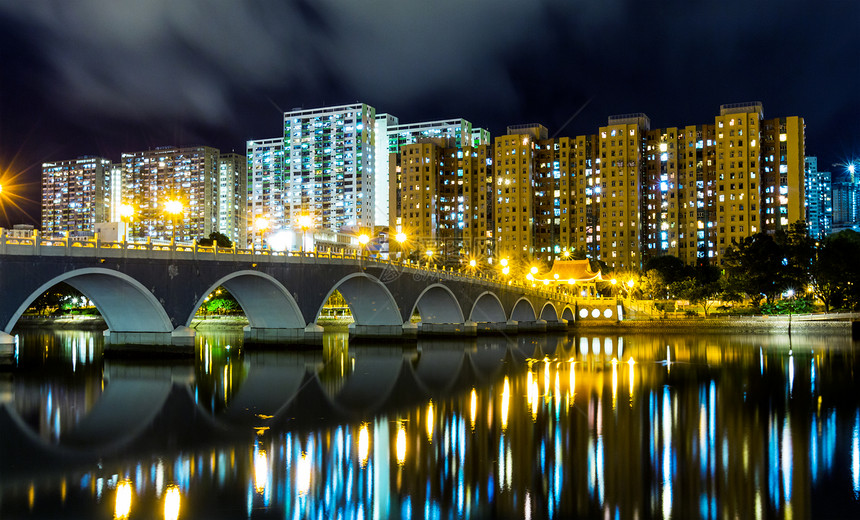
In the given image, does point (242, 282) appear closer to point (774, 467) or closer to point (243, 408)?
point (243, 408)

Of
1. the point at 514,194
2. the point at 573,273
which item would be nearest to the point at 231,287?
the point at 573,273

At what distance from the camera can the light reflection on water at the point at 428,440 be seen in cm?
1477

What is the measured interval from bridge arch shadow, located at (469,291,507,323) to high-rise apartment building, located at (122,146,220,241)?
119 meters

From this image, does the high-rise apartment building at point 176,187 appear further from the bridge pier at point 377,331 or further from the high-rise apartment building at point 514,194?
the bridge pier at point 377,331

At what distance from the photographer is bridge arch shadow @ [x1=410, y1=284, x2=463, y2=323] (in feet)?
197

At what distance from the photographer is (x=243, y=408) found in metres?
26.1

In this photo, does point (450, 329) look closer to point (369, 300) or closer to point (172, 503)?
point (369, 300)

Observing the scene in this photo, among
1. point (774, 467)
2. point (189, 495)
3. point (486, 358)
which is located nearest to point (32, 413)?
point (189, 495)

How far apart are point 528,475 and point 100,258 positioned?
23.7 metres

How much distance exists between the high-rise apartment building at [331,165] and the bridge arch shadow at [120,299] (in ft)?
388

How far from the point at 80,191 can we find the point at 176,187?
1121 inches

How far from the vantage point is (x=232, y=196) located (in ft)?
590

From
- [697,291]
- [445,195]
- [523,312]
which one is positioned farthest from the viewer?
[445,195]

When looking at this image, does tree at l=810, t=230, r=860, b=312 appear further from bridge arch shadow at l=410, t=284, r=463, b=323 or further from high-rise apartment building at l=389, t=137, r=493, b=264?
high-rise apartment building at l=389, t=137, r=493, b=264
